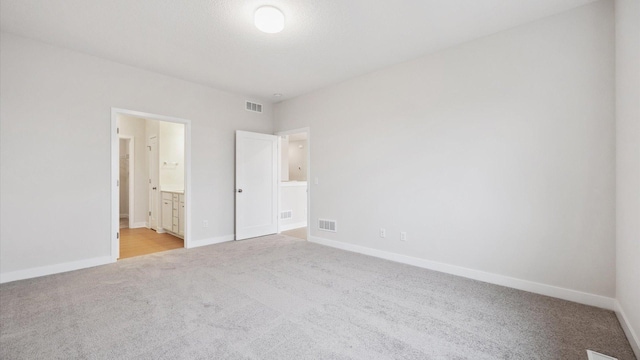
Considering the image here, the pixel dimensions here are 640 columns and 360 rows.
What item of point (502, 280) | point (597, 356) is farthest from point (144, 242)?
point (597, 356)

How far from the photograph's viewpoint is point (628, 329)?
1.97 metres

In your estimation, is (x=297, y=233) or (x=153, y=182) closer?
(x=297, y=233)

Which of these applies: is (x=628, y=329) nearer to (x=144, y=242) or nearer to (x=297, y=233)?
(x=297, y=233)

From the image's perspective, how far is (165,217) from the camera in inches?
227

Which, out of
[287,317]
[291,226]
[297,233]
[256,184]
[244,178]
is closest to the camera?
[287,317]

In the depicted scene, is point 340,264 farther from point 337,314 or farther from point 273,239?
point 273,239

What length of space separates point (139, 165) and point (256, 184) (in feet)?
11.5

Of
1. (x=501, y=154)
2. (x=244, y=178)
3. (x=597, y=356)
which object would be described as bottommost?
(x=597, y=356)

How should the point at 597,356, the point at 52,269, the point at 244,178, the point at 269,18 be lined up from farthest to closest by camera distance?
1. the point at 244,178
2. the point at 52,269
3. the point at 269,18
4. the point at 597,356

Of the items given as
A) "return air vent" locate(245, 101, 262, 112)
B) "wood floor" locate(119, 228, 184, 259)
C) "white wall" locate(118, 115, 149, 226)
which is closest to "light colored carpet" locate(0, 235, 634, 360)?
"wood floor" locate(119, 228, 184, 259)

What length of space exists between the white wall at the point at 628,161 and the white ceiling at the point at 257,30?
2.14 ft

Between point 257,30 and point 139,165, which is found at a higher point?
point 257,30

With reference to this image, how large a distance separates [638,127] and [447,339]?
198 cm

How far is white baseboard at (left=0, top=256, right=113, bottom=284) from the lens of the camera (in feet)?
9.80
